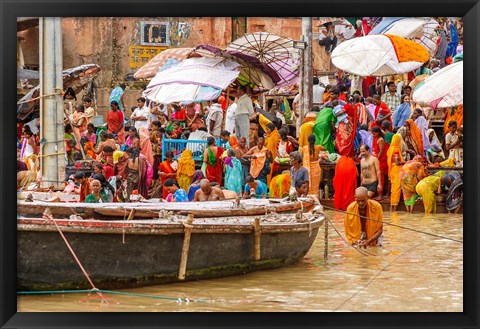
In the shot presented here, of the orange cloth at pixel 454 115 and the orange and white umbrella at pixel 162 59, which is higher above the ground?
the orange and white umbrella at pixel 162 59

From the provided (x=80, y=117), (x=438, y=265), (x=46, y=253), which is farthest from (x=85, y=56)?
(x=46, y=253)

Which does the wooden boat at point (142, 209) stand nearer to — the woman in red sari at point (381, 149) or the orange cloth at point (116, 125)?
the woman in red sari at point (381, 149)

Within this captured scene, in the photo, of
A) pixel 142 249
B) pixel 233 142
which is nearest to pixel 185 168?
pixel 233 142

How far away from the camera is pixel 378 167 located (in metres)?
14.4

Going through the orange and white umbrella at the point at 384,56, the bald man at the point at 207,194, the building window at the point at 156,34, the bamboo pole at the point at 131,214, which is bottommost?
the bamboo pole at the point at 131,214

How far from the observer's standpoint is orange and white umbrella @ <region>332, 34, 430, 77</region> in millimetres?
16297

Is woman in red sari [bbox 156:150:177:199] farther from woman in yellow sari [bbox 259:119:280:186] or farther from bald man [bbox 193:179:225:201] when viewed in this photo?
bald man [bbox 193:179:225:201]

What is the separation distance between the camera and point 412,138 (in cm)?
1529

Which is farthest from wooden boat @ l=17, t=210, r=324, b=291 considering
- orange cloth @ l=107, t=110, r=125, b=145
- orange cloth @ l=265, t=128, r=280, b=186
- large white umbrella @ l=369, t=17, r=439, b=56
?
large white umbrella @ l=369, t=17, r=439, b=56

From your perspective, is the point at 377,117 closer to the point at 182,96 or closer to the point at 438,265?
the point at 182,96

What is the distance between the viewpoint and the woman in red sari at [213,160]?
48.3 ft
